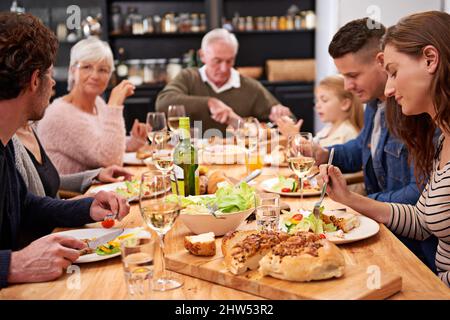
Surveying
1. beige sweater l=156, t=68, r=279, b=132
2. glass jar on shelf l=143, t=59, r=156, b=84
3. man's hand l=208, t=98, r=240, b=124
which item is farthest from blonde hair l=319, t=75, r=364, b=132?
glass jar on shelf l=143, t=59, r=156, b=84

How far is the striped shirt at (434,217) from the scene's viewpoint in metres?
1.73

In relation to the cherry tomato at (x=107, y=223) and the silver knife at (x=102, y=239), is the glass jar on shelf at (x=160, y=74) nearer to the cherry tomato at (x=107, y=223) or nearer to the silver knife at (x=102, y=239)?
the cherry tomato at (x=107, y=223)

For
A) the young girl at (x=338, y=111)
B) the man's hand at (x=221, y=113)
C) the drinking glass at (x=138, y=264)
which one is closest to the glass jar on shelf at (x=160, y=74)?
the man's hand at (x=221, y=113)

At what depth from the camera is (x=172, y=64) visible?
21.9ft

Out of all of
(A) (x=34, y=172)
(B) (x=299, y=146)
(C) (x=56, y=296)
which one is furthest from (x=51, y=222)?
(B) (x=299, y=146)

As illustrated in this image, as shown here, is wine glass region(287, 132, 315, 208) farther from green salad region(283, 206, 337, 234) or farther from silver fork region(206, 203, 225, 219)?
silver fork region(206, 203, 225, 219)

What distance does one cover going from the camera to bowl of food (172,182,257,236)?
1609mm

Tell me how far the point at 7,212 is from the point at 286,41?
5.57 meters

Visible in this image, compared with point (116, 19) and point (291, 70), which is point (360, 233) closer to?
point (291, 70)

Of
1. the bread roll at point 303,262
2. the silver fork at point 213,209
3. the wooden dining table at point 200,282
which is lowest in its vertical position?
the wooden dining table at point 200,282

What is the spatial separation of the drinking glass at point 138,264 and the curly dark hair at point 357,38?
1634mm

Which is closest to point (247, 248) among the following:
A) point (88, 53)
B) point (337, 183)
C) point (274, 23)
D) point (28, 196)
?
point (337, 183)

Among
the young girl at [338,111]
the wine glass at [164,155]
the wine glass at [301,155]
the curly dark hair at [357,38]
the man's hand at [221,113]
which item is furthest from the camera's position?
the man's hand at [221,113]
